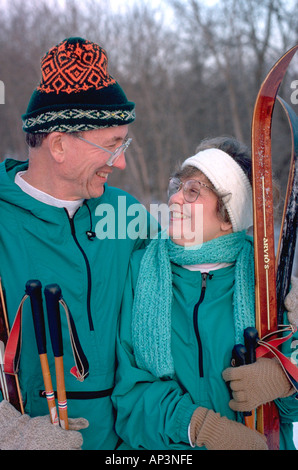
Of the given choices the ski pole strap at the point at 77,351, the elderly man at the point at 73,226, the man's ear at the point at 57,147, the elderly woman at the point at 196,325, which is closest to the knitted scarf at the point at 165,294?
the elderly woman at the point at 196,325

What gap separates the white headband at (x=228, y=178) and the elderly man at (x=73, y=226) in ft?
1.36

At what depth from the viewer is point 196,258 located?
1740 mm

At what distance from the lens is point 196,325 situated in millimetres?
1680

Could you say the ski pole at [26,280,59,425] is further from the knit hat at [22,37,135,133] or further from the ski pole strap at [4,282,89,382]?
the knit hat at [22,37,135,133]

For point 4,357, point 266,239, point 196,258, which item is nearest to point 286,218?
point 266,239

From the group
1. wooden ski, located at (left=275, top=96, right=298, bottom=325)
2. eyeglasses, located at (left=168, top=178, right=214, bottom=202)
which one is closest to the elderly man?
eyeglasses, located at (left=168, top=178, right=214, bottom=202)

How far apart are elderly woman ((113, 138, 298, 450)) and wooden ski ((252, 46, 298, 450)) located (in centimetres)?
5

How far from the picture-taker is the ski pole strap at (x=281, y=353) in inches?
61.7

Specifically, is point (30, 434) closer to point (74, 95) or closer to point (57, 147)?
point (57, 147)

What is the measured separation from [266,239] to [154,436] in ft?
2.94

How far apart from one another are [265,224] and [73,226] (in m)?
0.81

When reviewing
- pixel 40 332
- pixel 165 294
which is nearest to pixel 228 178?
pixel 165 294

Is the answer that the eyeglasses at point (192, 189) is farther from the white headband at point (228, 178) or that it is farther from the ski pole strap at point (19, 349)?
the ski pole strap at point (19, 349)
